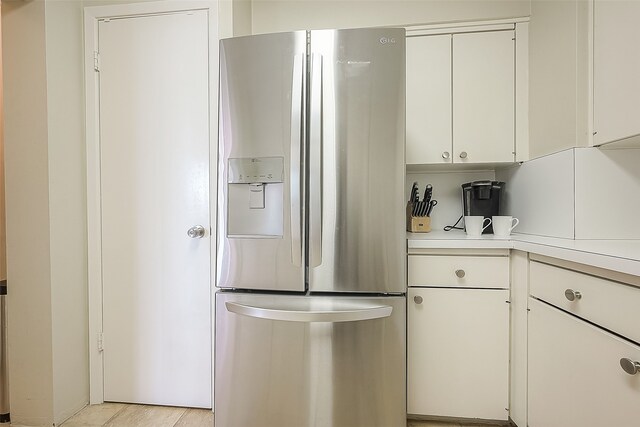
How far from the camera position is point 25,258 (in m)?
1.57

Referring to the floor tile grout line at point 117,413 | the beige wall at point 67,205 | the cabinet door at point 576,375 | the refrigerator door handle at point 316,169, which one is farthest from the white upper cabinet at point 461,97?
the floor tile grout line at point 117,413

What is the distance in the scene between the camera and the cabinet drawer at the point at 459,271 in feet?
4.92

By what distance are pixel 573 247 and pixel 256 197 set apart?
119 centimetres

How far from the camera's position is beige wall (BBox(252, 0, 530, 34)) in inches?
71.8

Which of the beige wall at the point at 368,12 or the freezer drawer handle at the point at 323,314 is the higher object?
the beige wall at the point at 368,12

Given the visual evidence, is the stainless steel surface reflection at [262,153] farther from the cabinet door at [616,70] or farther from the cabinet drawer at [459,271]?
the cabinet door at [616,70]

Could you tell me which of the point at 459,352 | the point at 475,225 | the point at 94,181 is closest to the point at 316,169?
the point at 475,225

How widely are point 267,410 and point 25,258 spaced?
4.52ft

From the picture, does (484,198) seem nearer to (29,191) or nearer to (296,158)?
(296,158)

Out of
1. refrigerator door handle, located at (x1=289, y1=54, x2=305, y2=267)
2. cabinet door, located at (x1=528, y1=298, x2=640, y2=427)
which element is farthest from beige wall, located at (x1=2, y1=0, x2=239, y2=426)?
cabinet door, located at (x1=528, y1=298, x2=640, y2=427)

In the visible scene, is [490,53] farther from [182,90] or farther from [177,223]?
[177,223]

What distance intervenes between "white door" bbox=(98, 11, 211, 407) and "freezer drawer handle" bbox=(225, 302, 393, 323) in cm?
62

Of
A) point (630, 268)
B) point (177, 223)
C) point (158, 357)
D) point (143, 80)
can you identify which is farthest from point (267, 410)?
point (143, 80)

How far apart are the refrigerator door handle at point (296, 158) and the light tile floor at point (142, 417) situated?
1.07 m
